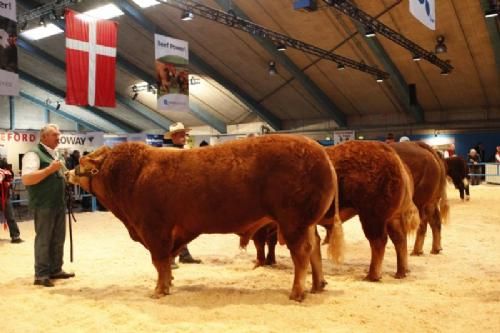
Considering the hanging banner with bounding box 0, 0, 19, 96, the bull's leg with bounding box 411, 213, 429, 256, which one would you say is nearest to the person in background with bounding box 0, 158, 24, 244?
the hanging banner with bounding box 0, 0, 19, 96

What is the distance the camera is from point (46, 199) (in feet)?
16.0

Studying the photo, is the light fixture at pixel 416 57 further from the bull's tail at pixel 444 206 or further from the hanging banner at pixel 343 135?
the bull's tail at pixel 444 206

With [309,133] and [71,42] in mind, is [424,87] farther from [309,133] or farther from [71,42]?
[71,42]

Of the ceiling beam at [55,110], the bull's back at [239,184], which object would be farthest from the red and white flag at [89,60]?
the ceiling beam at [55,110]

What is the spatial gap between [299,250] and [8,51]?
6207mm

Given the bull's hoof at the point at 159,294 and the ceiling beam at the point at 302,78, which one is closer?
the bull's hoof at the point at 159,294

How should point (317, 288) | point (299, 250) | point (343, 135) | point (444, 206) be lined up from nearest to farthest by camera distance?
point (299, 250) → point (317, 288) → point (444, 206) → point (343, 135)

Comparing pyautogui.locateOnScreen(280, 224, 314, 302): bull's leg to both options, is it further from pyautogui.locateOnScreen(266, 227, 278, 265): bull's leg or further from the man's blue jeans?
the man's blue jeans

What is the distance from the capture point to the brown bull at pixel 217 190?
406cm

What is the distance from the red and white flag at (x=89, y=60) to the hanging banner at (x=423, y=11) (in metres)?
6.48

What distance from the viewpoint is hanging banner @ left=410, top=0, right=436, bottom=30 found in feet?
18.7

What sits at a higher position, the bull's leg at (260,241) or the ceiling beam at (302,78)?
the ceiling beam at (302,78)

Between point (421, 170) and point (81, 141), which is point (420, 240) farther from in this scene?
point (81, 141)

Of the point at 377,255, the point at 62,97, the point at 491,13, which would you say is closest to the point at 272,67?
the point at 491,13
